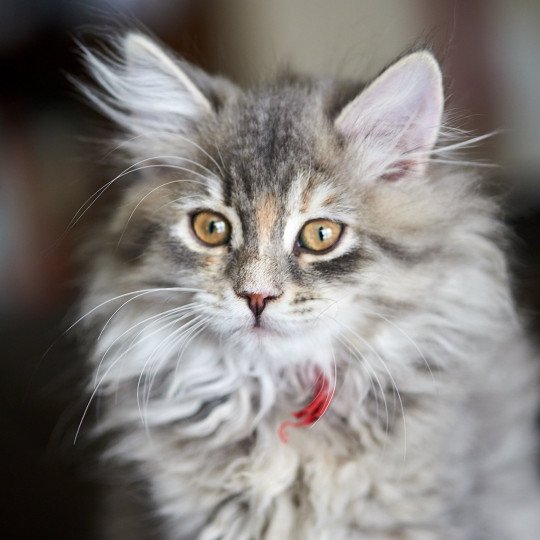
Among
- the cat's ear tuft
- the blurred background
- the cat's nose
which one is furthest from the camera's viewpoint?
the blurred background

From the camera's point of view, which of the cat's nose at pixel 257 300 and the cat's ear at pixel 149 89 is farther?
the cat's ear at pixel 149 89

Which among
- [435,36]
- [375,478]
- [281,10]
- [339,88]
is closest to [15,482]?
[375,478]

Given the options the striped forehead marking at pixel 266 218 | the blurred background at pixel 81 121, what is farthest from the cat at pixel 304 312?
the blurred background at pixel 81 121

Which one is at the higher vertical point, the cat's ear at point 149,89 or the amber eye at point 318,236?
the cat's ear at point 149,89

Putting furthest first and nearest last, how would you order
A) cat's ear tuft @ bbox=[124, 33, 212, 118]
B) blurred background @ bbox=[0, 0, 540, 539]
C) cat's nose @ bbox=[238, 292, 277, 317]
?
blurred background @ bbox=[0, 0, 540, 539]
cat's ear tuft @ bbox=[124, 33, 212, 118]
cat's nose @ bbox=[238, 292, 277, 317]

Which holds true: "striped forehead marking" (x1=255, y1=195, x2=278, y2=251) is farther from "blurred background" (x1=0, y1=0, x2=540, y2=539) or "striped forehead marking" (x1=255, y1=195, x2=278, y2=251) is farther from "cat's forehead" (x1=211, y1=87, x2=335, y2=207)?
"blurred background" (x1=0, y1=0, x2=540, y2=539)

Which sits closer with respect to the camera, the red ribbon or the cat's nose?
the cat's nose

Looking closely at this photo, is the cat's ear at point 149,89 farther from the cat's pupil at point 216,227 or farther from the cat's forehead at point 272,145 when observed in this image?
the cat's pupil at point 216,227

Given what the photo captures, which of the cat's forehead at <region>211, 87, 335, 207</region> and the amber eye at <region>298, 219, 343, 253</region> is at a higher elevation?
the cat's forehead at <region>211, 87, 335, 207</region>

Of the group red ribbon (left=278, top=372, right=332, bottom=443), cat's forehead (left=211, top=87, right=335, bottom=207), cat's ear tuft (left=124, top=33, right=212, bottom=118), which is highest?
cat's ear tuft (left=124, top=33, right=212, bottom=118)

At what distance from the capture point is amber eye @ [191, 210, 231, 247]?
1034 millimetres

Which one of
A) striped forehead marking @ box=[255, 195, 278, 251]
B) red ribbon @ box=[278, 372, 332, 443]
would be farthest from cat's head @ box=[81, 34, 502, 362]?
red ribbon @ box=[278, 372, 332, 443]

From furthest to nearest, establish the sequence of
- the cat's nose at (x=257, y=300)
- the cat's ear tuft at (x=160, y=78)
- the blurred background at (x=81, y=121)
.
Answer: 1. the blurred background at (x=81, y=121)
2. the cat's ear tuft at (x=160, y=78)
3. the cat's nose at (x=257, y=300)

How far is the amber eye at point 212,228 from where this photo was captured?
103cm
